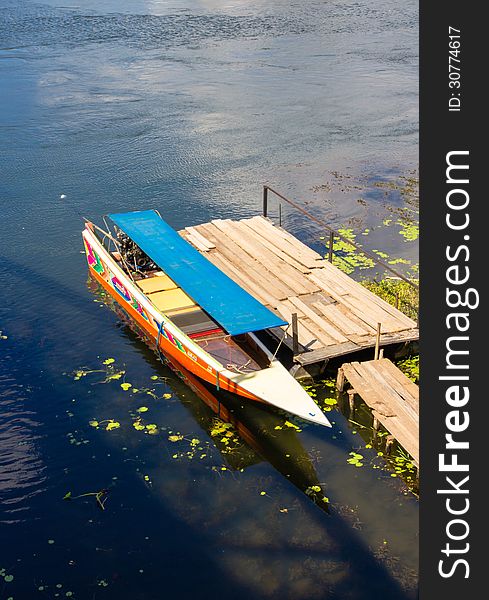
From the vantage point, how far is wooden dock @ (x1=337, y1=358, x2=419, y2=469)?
22141 mm

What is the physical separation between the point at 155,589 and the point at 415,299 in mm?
17584

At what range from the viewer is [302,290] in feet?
97.7

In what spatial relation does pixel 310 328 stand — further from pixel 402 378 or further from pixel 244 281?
pixel 244 281

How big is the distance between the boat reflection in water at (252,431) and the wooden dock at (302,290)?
8.33ft

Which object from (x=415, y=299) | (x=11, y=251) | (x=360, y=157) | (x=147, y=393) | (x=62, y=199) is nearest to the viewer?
(x=147, y=393)

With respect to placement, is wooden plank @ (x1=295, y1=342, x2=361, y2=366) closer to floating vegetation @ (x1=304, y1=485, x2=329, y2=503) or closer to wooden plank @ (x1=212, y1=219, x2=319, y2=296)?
wooden plank @ (x1=212, y1=219, x2=319, y2=296)

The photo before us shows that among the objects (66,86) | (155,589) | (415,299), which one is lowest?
(155,589)

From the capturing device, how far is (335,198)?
4234 centimetres

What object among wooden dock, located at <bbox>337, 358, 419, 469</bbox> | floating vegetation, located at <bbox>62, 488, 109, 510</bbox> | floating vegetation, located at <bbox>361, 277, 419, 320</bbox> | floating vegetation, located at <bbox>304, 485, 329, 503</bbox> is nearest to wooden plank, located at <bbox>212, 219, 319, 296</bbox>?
floating vegetation, located at <bbox>361, 277, 419, 320</bbox>

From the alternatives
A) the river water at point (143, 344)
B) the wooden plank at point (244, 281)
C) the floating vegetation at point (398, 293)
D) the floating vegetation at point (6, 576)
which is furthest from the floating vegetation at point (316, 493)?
the floating vegetation at point (398, 293)

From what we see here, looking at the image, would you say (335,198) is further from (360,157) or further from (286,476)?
(286,476)

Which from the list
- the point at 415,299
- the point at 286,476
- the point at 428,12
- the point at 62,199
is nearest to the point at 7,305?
the point at 62,199

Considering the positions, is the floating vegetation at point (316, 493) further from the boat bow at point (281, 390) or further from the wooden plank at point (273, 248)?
the wooden plank at point (273, 248)

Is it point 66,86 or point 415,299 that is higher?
point 66,86
